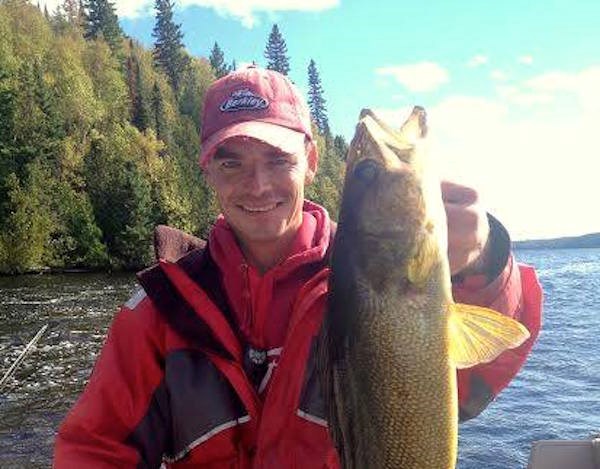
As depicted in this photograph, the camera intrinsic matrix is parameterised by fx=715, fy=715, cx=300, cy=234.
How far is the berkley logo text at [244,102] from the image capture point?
3428 millimetres

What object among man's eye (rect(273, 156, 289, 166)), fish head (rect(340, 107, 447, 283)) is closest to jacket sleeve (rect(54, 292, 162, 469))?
man's eye (rect(273, 156, 289, 166))

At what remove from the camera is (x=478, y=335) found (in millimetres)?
2541

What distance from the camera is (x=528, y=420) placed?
1416 cm

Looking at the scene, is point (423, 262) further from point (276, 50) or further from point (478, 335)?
point (276, 50)

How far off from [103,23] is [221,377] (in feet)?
326

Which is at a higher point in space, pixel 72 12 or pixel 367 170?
pixel 72 12

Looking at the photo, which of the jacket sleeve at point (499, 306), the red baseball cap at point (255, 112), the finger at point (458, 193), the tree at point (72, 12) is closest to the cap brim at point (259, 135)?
the red baseball cap at point (255, 112)

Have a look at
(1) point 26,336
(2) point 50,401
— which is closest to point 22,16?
(1) point 26,336

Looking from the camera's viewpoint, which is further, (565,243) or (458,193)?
(565,243)

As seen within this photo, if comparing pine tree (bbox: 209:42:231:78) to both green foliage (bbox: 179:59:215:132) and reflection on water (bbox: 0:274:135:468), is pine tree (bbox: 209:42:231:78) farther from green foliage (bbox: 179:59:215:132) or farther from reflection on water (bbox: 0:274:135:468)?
A: reflection on water (bbox: 0:274:135:468)

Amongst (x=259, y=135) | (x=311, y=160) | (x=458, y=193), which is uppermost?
(x=259, y=135)

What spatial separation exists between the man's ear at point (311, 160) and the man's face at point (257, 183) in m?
0.14

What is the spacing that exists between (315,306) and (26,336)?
70.8ft

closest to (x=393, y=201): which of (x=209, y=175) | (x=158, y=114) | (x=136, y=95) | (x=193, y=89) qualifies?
(x=209, y=175)
